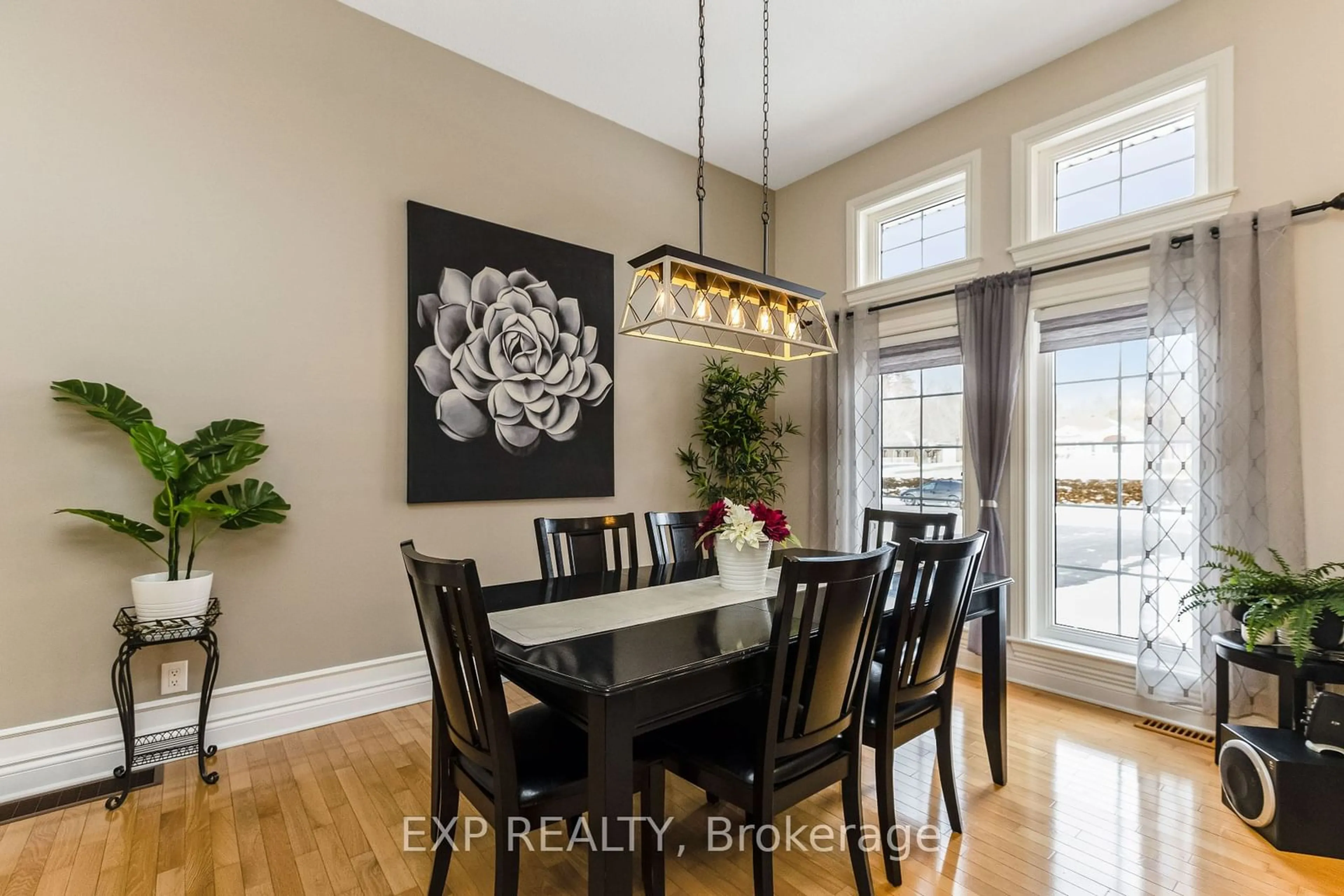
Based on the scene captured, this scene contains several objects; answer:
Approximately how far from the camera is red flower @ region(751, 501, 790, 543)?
245 cm

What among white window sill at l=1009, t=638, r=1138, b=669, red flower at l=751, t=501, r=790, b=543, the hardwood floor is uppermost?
red flower at l=751, t=501, r=790, b=543

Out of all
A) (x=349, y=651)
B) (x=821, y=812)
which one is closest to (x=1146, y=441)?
(x=821, y=812)

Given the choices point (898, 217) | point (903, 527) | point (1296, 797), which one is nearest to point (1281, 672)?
point (1296, 797)

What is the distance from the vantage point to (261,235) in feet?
9.60

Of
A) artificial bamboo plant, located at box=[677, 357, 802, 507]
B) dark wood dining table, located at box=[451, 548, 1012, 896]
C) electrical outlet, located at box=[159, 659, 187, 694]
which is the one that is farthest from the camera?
artificial bamboo plant, located at box=[677, 357, 802, 507]

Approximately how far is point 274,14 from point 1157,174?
4.33 meters

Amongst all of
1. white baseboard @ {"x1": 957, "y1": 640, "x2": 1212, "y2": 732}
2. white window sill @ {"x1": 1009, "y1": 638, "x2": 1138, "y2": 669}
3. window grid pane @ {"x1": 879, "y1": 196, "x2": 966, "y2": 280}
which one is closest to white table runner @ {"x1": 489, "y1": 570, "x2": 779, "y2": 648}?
white baseboard @ {"x1": 957, "y1": 640, "x2": 1212, "y2": 732}

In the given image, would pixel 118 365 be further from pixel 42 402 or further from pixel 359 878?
pixel 359 878

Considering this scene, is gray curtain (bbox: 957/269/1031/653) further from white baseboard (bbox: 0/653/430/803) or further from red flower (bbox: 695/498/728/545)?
white baseboard (bbox: 0/653/430/803)

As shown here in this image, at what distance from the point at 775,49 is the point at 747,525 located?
2688mm

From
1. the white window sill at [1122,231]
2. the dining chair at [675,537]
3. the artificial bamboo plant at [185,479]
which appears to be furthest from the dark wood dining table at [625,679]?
the white window sill at [1122,231]

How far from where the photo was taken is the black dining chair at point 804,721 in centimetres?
161

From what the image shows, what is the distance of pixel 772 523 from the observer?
245cm

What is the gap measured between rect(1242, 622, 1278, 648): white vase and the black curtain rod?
1740mm
